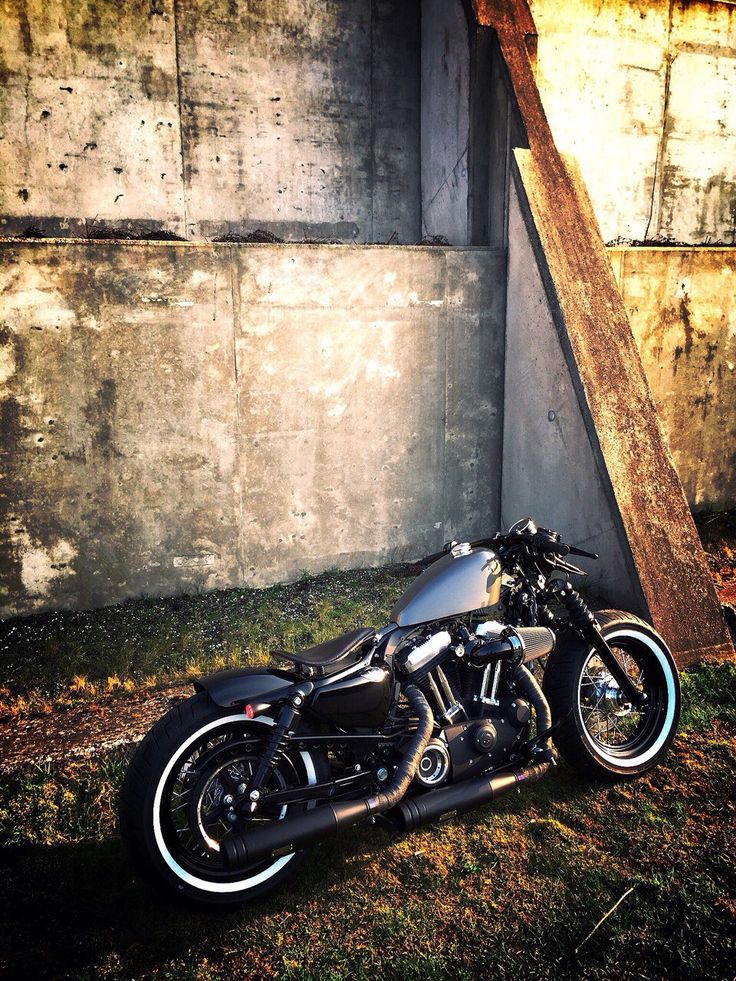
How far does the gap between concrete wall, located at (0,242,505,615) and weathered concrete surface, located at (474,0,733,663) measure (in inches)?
26.6

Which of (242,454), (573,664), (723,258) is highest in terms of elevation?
(723,258)

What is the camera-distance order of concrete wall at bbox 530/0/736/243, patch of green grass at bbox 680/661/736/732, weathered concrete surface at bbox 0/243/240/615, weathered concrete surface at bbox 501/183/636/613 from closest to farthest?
patch of green grass at bbox 680/661/736/732 < weathered concrete surface at bbox 501/183/636/613 < weathered concrete surface at bbox 0/243/240/615 < concrete wall at bbox 530/0/736/243

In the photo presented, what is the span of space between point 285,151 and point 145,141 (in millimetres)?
1262

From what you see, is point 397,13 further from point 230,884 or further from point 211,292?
point 230,884

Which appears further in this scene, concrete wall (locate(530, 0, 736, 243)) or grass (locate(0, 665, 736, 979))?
concrete wall (locate(530, 0, 736, 243))

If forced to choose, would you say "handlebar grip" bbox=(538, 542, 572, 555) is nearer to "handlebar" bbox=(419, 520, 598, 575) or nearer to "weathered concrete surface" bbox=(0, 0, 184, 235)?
"handlebar" bbox=(419, 520, 598, 575)

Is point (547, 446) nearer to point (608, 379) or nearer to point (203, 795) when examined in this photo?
point (608, 379)

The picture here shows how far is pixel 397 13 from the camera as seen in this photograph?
6.89 metres

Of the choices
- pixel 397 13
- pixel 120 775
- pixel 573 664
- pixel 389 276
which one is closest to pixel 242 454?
pixel 389 276

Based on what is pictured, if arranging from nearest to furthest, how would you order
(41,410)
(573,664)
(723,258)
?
(573,664) → (41,410) → (723,258)

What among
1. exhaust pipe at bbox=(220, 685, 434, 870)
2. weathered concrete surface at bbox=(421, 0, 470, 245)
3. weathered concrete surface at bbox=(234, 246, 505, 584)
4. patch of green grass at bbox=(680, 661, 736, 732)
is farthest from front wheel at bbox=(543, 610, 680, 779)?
weathered concrete surface at bbox=(421, 0, 470, 245)

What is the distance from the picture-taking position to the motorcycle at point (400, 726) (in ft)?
8.47

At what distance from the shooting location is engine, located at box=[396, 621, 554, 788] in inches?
116

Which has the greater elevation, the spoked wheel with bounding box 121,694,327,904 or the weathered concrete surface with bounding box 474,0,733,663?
the weathered concrete surface with bounding box 474,0,733,663
